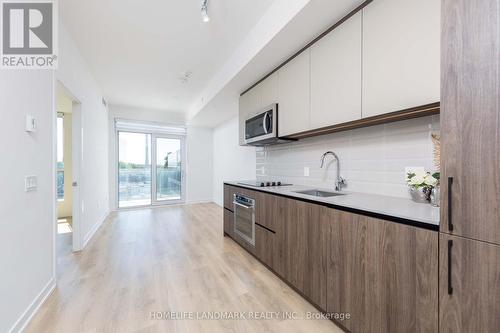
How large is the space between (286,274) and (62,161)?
5.38 m

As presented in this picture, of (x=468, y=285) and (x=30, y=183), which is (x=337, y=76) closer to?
(x=468, y=285)

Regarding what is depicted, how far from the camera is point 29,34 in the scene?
184 cm

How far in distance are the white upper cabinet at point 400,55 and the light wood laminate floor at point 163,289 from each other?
167 cm

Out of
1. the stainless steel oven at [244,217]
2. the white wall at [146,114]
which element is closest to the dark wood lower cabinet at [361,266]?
the stainless steel oven at [244,217]

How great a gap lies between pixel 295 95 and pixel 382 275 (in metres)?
1.83

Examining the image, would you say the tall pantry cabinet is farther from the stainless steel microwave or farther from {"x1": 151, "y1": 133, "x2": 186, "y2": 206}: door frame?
{"x1": 151, "y1": 133, "x2": 186, "y2": 206}: door frame

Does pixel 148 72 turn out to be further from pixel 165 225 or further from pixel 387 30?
pixel 387 30

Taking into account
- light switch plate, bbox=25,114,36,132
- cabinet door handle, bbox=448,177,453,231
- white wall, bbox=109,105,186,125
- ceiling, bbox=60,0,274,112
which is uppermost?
ceiling, bbox=60,0,274,112

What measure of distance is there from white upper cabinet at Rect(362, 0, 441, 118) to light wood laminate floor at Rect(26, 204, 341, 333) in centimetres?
167

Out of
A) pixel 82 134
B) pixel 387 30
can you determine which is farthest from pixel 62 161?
pixel 387 30

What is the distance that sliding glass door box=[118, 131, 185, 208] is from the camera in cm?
569

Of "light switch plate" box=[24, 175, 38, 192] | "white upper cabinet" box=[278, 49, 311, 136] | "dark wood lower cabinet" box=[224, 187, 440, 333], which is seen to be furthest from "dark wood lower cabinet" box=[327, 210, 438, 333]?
"light switch plate" box=[24, 175, 38, 192]

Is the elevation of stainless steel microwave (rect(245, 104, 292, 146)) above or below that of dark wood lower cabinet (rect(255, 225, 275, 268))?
above

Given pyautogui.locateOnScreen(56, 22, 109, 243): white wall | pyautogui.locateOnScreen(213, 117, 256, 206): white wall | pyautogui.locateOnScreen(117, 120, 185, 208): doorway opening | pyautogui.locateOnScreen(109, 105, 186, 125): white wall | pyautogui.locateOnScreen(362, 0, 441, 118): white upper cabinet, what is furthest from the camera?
pyautogui.locateOnScreen(117, 120, 185, 208): doorway opening
